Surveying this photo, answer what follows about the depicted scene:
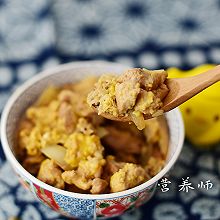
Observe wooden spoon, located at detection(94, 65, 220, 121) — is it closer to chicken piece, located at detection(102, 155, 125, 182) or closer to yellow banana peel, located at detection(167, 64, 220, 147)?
chicken piece, located at detection(102, 155, 125, 182)

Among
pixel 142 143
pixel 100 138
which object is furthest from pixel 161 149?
pixel 100 138

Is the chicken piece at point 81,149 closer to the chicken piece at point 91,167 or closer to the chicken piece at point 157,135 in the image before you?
the chicken piece at point 91,167

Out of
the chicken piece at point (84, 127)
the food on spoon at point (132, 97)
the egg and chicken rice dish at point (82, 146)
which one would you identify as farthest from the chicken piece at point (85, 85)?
the food on spoon at point (132, 97)

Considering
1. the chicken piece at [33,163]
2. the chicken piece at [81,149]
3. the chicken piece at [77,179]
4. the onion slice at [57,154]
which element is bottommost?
the chicken piece at [33,163]

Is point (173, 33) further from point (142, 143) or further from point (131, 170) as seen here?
point (131, 170)

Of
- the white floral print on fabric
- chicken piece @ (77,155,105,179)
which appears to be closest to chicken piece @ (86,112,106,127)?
chicken piece @ (77,155,105,179)
